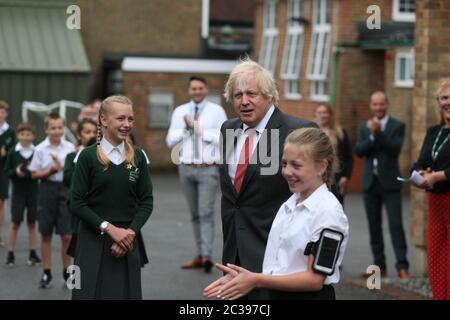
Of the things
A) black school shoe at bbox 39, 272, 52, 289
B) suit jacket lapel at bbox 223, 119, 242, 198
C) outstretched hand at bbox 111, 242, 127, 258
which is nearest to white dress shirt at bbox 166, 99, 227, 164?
black school shoe at bbox 39, 272, 52, 289

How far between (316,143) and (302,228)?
42 centimetres

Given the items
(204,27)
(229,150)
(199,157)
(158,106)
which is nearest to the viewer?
(229,150)

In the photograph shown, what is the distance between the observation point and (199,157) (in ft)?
38.3

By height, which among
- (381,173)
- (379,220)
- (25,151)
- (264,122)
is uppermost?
(264,122)

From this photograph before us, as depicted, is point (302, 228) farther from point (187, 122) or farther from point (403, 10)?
point (403, 10)

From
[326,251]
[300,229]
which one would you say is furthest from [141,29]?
[326,251]

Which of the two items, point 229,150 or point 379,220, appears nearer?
point 229,150

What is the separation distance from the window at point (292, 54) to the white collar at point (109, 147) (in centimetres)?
2279

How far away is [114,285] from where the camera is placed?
7211 mm

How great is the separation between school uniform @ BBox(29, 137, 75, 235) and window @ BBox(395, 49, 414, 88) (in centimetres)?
1429

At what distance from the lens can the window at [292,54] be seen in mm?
29906

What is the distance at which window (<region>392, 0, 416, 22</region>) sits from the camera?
87.8ft
